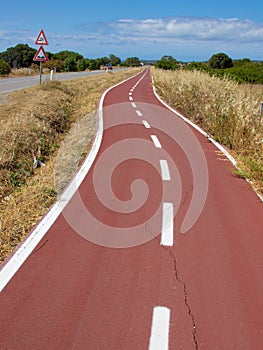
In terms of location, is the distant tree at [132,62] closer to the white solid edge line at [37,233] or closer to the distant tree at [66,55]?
the distant tree at [66,55]

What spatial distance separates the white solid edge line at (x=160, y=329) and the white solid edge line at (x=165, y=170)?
4.14 metres

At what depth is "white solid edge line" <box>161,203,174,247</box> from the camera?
5055 millimetres

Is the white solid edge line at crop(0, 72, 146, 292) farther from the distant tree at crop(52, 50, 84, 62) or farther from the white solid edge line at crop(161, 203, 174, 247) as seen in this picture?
the distant tree at crop(52, 50, 84, 62)

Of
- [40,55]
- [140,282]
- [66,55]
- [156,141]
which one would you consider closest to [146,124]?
[156,141]

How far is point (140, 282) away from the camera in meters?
4.13

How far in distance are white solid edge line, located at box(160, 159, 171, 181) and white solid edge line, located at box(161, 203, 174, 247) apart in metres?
1.41

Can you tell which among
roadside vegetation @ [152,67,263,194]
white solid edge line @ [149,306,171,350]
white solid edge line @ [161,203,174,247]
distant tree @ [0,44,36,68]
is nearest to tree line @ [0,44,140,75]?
distant tree @ [0,44,36,68]

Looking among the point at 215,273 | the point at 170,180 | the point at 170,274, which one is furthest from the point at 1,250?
the point at 170,180

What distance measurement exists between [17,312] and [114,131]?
916 cm

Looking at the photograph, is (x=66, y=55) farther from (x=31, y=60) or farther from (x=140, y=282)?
(x=140, y=282)

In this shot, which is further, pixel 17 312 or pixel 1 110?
pixel 1 110

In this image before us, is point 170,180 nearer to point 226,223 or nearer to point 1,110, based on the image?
point 226,223

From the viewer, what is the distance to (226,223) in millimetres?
5750

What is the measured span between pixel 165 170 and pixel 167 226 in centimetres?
284
